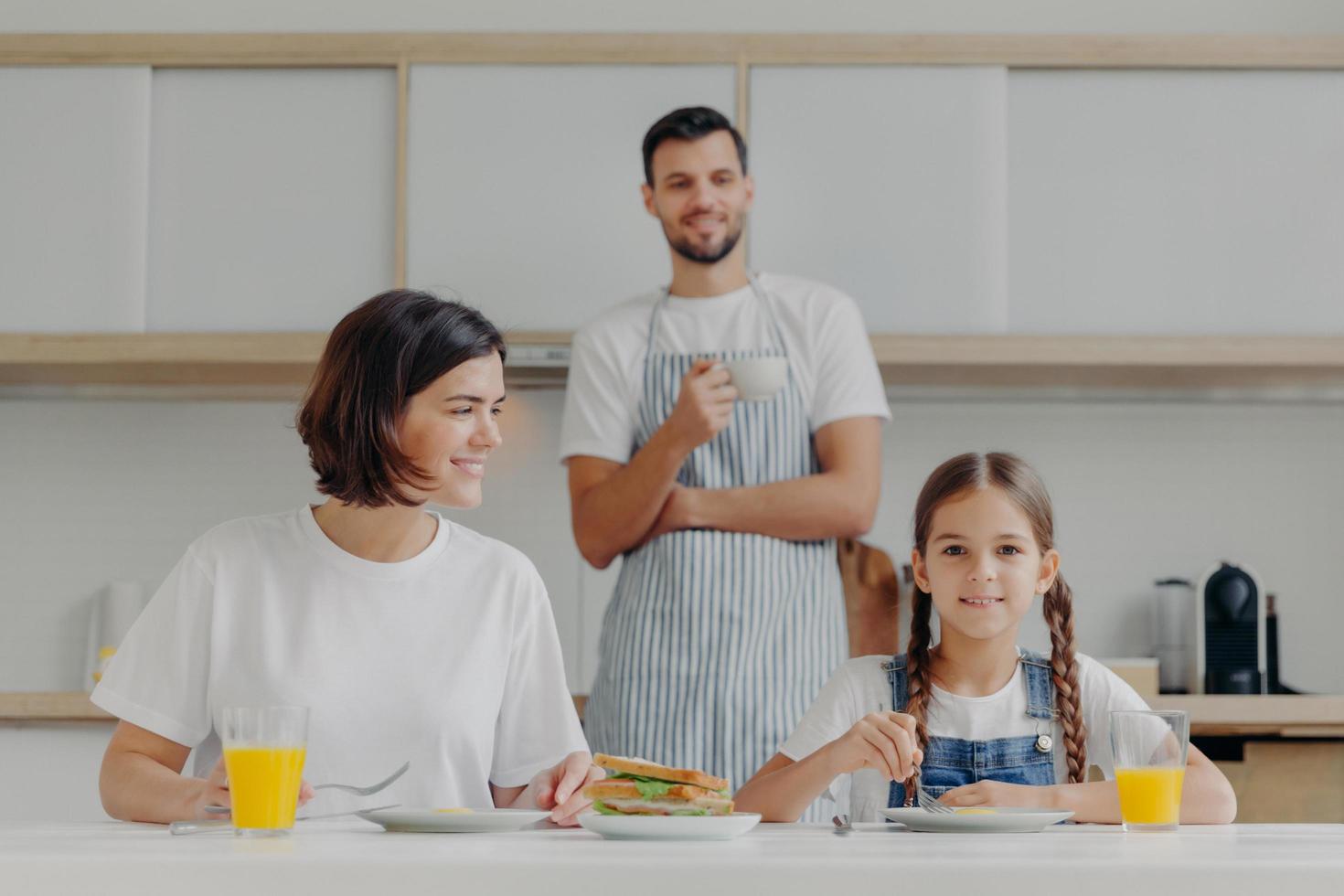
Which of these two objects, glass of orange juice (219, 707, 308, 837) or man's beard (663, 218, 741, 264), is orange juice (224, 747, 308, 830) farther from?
man's beard (663, 218, 741, 264)

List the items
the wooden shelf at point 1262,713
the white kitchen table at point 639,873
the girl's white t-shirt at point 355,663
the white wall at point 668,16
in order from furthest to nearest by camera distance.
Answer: the white wall at point 668,16, the wooden shelf at point 1262,713, the girl's white t-shirt at point 355,663, the white kitchen table at point 639,873

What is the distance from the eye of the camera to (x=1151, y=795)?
1.11 meters

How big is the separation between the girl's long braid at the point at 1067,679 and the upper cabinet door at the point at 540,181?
142 centimetres

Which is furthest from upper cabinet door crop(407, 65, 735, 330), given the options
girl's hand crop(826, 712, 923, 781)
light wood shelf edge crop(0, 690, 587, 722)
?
girl's hand crop(826, 712, 923, 781)

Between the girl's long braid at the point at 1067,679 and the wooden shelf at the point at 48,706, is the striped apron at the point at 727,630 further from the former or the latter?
the wooden shelf at the point at 48,706

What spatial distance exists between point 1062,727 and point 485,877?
1037mm

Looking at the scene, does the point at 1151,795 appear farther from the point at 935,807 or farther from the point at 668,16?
the point at 668,16

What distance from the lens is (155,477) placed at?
328 centimetres

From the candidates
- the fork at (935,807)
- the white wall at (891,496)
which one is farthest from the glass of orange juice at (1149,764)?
the white wall at (891,496)

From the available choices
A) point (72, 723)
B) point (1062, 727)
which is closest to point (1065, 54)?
point (1062, 727)

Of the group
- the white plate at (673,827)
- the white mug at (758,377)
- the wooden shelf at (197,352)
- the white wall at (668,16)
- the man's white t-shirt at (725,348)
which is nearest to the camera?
the white plate at (673,827)

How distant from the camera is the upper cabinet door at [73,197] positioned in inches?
117

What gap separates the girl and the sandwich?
495mm

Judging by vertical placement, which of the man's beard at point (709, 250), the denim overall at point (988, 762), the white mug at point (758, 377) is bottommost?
the denim overall at point (988, 762)
